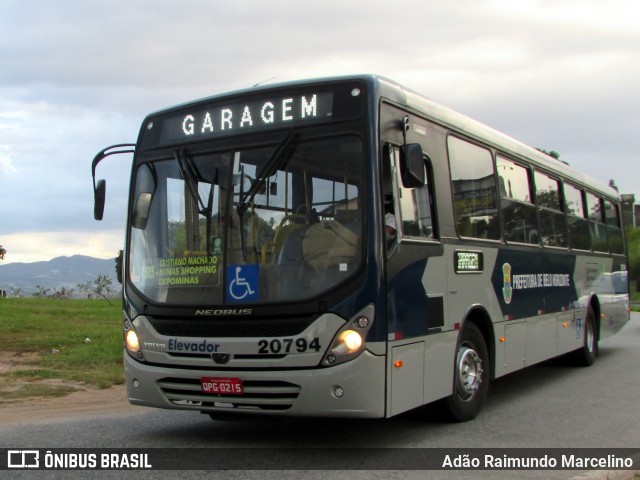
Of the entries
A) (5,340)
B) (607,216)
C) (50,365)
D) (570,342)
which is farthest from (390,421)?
(5,340)

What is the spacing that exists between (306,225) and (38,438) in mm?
3272

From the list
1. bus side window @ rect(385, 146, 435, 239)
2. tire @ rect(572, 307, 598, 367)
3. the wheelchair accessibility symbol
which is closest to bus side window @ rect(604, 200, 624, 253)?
tire @ rect(572, 307, 598, 367)

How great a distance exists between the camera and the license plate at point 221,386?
21.6ft

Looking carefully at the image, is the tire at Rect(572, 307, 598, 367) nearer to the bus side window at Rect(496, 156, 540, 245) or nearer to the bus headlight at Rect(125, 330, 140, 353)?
the bus side window at Rect(496, 156, 540, 245)

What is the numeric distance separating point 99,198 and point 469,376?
4.14 metres

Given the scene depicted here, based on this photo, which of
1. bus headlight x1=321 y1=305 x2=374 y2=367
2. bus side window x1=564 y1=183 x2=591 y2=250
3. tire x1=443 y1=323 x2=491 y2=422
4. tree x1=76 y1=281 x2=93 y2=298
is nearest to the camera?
bus headlight x1=321 y1=305 x2=374 y2=367

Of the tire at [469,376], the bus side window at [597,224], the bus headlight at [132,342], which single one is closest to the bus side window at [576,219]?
the bus side window at [597,224]

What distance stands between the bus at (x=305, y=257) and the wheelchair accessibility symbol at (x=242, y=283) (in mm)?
14

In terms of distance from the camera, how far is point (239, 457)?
6672mm

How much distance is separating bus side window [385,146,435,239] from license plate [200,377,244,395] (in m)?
1.86

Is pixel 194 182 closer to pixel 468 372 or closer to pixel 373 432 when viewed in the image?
pixel 373 432

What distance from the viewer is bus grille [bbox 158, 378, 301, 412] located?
6434 mm

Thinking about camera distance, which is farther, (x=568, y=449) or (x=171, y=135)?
(x=171, y=135)

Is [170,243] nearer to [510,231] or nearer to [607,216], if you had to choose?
[510,231]
